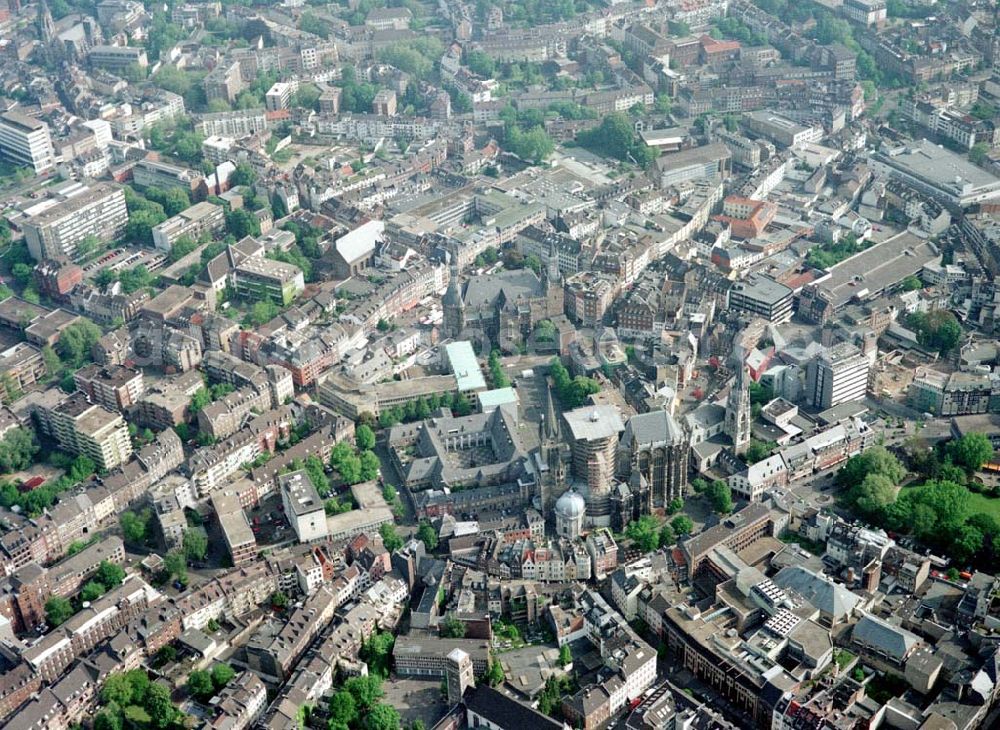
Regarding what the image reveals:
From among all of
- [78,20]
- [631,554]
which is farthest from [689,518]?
[78,20]

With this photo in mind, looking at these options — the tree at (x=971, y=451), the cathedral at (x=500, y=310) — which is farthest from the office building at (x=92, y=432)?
the tree at (x=971, y=451)

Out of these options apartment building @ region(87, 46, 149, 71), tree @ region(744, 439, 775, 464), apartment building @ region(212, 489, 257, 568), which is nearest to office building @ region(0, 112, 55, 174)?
apartment building @ region(87, 46, 149, 71)

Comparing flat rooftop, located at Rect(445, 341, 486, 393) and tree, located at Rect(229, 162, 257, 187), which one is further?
tree, located at Rect(229, 162, 257, 187)

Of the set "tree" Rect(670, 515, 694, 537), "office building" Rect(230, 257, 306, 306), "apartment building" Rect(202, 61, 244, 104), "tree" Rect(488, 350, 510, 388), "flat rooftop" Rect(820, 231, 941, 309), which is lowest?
"tree" Rect(670, 515, 694, 537)

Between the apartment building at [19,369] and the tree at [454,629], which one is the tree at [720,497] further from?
the apartment building at [19,369]

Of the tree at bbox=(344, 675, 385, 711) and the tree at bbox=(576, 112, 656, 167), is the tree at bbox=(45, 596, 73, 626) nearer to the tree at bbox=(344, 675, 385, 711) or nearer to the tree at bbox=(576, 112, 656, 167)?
the tree at bbox=(344, 675, 385, 711)

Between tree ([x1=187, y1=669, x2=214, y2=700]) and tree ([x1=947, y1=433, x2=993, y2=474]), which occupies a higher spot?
tree ([x1=947, y1=433, x2=993, y2=474])

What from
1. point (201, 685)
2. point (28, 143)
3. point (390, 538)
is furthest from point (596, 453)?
point (28, 143)
